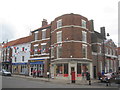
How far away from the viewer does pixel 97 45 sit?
29797 millimetres

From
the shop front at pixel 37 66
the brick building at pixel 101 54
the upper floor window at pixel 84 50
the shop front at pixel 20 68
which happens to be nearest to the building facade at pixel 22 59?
the shop front at pixel 20 68

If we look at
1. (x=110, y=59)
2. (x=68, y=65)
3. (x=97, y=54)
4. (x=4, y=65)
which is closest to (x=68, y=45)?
(x=68, y=65)

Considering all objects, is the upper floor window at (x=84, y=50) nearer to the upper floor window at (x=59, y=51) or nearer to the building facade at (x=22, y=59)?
the upper floor window at (x=59, y=51)

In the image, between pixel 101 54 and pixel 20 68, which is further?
pixel 20 68

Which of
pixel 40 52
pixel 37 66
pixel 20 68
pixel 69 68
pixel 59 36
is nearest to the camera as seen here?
pixel 69 68

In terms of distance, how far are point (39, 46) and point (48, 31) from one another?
151 inches

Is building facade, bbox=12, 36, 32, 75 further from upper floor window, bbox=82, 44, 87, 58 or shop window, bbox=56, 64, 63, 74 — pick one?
upper floor window, bbox=82, 44, 87, 58

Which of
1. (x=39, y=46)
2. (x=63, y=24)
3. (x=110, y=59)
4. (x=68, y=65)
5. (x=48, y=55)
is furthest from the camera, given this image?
(x=110, y=59)

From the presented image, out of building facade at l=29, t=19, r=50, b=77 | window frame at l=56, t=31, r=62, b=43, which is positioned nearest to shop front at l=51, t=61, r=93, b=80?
building facade at l=29, t=19, r=50, b=77

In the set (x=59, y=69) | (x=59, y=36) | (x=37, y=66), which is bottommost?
(x=59, y=69)

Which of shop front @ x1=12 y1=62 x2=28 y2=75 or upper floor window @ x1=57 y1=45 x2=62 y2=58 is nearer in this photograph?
upper floor window @ x1=57 y1=45 x2=62 y2=58

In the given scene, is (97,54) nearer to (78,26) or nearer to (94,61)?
(94,61)

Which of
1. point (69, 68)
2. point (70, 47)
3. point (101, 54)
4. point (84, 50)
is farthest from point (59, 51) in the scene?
point (101, 54)

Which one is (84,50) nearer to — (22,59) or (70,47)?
(70,47)
